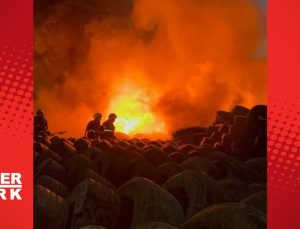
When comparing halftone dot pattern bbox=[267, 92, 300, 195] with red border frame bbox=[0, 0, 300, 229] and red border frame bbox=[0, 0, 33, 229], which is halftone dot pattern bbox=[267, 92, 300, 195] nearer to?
red border frame bbox=[0, 0, 300, 229]

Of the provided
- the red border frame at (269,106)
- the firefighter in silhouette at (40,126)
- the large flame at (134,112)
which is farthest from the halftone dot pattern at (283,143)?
the firefighter in silhouette at (40,126)

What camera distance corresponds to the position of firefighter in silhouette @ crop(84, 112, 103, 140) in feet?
7.26

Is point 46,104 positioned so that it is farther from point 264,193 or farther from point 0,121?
point 264,193

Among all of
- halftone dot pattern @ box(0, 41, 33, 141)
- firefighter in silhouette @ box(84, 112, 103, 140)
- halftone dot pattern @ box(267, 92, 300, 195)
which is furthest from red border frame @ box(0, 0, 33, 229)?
halftone dot pattern @ box(267, 92, 300, 195)

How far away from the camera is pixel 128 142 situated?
2250 mm

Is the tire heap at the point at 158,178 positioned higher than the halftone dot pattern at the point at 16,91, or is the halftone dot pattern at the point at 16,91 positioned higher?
the halftone dot pattern at the point at 16,91

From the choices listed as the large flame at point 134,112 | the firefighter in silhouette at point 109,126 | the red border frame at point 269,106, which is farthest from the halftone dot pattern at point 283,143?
the firefighter in silhouette at point 109,126

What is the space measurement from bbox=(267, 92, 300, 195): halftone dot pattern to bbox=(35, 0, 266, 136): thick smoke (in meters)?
0.10

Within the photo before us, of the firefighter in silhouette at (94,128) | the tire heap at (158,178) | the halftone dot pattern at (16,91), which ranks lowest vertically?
the tire heap at (158,178)

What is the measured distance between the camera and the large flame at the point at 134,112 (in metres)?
2.23

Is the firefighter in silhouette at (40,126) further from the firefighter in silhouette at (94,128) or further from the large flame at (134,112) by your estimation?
the large flame at (134,112)

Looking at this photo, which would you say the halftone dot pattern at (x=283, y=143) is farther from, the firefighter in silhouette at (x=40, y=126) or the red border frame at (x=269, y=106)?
the firefighter in silhouette at (x=40, y=126)

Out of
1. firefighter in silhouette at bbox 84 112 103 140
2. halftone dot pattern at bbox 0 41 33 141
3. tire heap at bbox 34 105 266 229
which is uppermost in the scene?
halftone dot pattern at bbox 0 41 33 141

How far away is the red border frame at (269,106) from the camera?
2.21 metres
